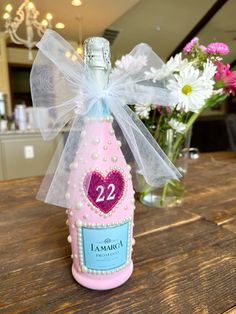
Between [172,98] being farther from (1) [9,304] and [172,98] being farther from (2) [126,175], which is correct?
(1) [9,304]

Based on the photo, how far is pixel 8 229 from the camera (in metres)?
0.51

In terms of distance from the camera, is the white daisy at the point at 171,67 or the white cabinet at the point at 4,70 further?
the white cabinet at the point at 4,70

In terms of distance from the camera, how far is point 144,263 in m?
0.39

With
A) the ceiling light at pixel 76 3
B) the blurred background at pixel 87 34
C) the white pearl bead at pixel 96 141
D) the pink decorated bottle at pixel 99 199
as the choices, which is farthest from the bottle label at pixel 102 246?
the ceiling light at pixel 76 3

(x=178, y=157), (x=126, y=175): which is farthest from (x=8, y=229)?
(x=178, y=157)

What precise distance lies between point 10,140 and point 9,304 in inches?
82.3

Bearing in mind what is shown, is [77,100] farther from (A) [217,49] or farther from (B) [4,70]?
(B) [4,70]

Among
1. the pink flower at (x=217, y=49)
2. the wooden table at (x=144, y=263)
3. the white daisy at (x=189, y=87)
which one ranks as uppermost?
the pink flower at (x=217, y=49)

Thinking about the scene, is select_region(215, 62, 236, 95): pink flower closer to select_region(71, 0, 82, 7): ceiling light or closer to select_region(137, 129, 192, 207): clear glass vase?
select_region(137, 129, 192, 207): clear glass vase

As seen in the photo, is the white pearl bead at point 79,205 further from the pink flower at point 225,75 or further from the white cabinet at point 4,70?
the white cabinet at point 4,70

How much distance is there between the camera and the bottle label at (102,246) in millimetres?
317

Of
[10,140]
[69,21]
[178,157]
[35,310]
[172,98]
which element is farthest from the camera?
[69,21]

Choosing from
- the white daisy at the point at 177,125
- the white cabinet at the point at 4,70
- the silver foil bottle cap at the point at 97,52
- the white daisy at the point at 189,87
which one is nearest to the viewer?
the silver foil bottle cap at the point at 97,52

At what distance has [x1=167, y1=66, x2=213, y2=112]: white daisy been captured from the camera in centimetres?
44
